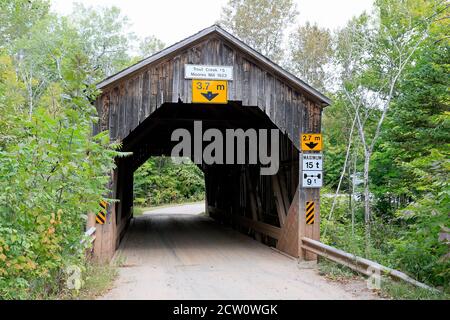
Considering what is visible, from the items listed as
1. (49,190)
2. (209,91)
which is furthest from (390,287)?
(209,91)

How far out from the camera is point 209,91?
9305 mm

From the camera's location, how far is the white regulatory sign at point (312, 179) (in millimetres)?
9469

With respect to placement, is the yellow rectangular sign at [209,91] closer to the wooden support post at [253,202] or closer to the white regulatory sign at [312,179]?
the white regulatory sign at [312,179]

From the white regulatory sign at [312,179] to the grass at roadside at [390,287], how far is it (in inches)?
75.8

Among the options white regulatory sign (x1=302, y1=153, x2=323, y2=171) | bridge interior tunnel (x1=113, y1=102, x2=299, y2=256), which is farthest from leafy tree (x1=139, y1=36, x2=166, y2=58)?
white regulatory sign (x1=302, y1=153, x2=323, y2=171)

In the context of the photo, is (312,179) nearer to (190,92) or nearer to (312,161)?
(312,161)

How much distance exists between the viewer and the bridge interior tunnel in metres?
10.7

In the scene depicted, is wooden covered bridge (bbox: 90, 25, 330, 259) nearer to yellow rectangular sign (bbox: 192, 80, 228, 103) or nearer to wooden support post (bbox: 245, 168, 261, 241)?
yellow rectangular sign (bbox: 192, 80, 228, 103)

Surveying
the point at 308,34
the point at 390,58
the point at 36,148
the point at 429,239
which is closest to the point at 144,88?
the point at 36,148

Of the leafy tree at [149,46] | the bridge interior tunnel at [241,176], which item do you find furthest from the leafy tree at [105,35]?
the bridge interior tunnel at [241,176]

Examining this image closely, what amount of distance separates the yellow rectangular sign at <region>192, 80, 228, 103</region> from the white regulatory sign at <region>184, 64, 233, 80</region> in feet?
0.35

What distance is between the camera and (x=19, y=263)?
4.39 metres
